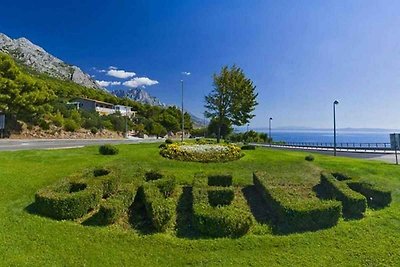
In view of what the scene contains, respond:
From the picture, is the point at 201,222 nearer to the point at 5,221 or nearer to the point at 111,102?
the point at 5,221

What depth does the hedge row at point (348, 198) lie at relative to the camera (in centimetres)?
988

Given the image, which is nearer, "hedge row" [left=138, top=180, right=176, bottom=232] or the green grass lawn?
the green grass lawn

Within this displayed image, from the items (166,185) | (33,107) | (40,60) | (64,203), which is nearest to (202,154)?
(166,185)

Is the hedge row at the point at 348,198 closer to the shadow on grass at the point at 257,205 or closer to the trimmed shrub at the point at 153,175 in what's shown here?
the shadow on grass at the point at 257,205

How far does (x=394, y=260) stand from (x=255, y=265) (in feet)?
12.0

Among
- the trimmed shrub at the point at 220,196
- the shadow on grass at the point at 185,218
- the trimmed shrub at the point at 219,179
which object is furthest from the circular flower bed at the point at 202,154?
the trimmed shrub at the point at 220,196

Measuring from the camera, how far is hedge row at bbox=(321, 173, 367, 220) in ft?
32.4

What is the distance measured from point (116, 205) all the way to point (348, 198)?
762 centimetres

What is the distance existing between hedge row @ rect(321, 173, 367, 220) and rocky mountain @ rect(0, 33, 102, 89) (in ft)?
518

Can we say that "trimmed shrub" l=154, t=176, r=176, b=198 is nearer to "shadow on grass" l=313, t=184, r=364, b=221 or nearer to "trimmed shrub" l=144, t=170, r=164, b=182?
"trimmed shrub" l=144, t=170, r=164, b=182

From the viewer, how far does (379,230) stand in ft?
29.6

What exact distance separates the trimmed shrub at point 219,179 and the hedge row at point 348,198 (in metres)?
3.93

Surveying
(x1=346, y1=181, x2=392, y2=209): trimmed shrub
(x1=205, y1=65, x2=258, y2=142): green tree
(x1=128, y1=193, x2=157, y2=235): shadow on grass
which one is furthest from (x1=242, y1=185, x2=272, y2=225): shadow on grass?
(x1=205, y1=65, x2=258, y2=142): green tree

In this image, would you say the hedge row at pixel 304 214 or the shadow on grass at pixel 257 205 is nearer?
the hedge row at pixel 304 214
